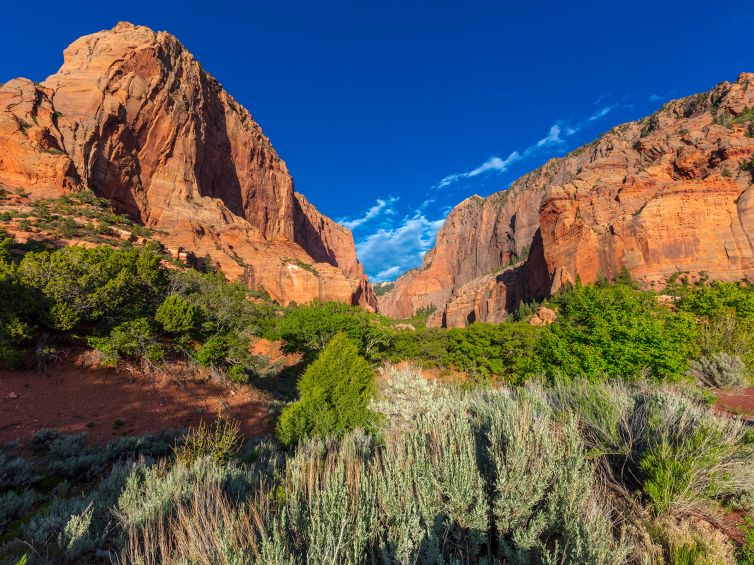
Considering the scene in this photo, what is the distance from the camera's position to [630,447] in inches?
178

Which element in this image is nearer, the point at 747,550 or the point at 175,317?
the point at 747,550

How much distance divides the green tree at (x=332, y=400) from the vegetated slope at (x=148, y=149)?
40.9m

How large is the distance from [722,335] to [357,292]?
49.7 meters

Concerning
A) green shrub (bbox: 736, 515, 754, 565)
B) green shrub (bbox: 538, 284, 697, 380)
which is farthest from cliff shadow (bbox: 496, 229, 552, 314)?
green shrub (bbox: 736, 515, 754, 565)

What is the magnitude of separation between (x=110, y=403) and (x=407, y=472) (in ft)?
48.5

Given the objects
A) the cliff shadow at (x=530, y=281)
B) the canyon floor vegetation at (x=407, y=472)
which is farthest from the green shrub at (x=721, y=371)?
the cliff shadow at (x=530, y=281)

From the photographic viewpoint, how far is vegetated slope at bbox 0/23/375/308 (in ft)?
124

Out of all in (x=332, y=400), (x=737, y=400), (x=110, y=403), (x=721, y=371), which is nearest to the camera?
(x=737, y=400)

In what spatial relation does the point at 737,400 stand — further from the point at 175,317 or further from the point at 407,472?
the point at 175,317

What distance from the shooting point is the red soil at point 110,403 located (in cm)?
1094

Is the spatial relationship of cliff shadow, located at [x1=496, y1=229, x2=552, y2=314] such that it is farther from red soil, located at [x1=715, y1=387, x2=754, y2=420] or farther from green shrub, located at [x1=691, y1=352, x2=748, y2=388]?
red soil, located at [x1=715, y1=387, x2=754, y2=420]

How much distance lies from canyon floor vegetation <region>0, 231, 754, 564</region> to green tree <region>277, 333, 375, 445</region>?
7 centimetres

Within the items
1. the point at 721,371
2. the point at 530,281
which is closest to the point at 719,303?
the point at 721,371

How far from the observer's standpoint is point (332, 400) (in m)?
11.8
